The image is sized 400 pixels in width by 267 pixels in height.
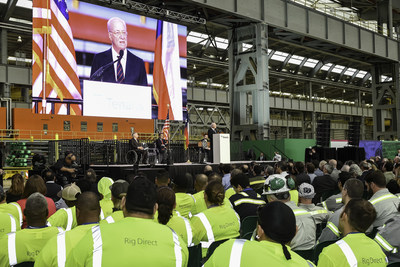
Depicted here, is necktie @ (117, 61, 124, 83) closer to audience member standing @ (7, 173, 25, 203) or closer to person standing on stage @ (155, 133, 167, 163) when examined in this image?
person standing on stage @ (155, 133, 167, 163)

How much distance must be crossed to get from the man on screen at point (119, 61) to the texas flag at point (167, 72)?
1480 mm

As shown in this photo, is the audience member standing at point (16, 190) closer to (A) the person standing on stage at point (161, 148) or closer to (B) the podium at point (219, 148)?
(A) the person standing on stage at point (161, 148)

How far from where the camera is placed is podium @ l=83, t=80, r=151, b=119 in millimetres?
23844

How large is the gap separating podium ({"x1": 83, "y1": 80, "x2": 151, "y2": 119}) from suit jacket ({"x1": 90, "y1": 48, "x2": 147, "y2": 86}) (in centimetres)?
34

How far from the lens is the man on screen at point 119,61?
24.6 m

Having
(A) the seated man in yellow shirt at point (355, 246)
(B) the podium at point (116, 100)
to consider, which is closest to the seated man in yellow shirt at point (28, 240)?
(A) the seated man in yellow shirt at point (355, 246)

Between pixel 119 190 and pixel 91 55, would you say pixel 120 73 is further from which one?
pixel 119 190

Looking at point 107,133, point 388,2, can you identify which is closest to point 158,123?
point 107,133

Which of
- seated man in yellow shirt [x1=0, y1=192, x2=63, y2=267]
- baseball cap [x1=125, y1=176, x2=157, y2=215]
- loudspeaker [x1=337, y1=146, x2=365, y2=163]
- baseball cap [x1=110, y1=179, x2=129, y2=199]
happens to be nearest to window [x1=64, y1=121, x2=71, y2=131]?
loudspeaker [x1=337, y1=146, x2=365, y2=163]

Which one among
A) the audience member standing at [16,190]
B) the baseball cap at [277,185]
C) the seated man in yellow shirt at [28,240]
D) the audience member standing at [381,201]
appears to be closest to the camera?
the seated man in yellow shirt at [28,240]

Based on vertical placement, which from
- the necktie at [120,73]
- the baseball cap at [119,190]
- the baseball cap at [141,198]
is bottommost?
the baseball cap at [119,190]

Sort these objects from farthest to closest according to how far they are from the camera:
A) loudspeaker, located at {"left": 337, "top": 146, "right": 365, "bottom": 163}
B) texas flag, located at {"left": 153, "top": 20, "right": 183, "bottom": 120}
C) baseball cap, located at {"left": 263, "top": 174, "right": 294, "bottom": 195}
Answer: texas flag, located at {"left": 153, "top": 20, "right": 183, "bottom": 120} → loudspeaker, located at {"left": 337, "top": 146, "right": 365, "bottom": 163} → baseball cap, located at {"left": 263, "top": 174, "right": 294, "bottom": 195}

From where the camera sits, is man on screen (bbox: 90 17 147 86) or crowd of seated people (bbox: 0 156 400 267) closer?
crowd of seated people (bbox: 0 156 400 267)

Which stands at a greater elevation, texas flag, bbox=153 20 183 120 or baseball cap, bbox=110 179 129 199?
texas flag, bbox=153 20 183 120
